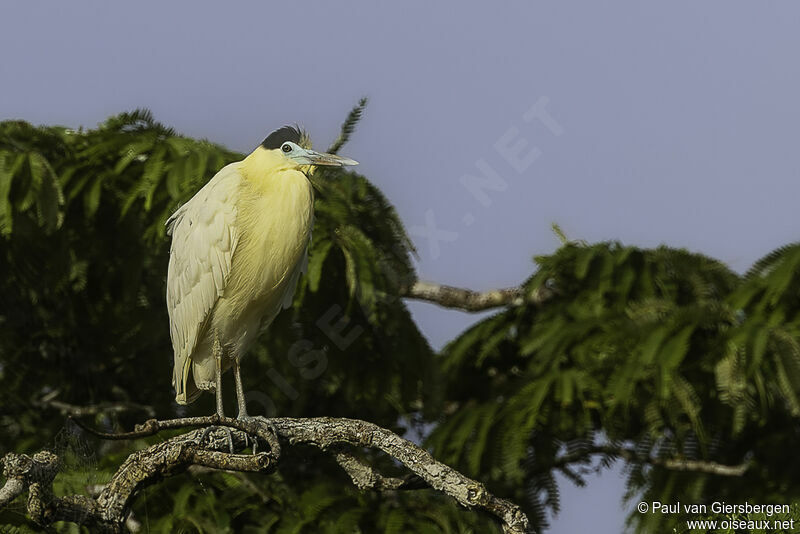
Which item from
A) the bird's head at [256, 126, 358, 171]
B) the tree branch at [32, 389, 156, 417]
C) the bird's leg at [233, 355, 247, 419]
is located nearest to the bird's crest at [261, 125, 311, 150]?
the bird's head at [256, 126, 358, 171]

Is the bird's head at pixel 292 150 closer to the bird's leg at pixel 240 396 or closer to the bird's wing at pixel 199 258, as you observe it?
the bird's wing at pixel 199 258

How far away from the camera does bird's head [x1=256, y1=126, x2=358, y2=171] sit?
6.24m

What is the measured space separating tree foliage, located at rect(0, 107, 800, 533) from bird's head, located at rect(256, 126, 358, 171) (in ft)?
6.04

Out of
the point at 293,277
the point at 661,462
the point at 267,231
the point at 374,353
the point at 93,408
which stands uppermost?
the point at 267,231

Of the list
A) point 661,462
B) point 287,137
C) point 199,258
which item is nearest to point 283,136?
point 287,137

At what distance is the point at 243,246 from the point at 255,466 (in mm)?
1728

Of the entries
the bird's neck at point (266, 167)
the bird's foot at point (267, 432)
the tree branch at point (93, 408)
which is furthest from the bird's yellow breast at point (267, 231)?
the tree branch at point (93, 408)

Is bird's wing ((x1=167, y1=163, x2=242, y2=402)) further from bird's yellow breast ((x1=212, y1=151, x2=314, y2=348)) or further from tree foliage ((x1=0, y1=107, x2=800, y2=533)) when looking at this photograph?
tree foliage ((x1=0, y1=107, x2=800, y2=533))

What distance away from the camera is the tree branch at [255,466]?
4.37 m

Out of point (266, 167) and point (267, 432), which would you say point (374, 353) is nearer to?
point (266, 167)

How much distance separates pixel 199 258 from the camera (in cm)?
632

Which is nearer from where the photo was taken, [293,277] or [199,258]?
[199,258]

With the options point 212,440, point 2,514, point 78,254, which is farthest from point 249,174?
point 78,254

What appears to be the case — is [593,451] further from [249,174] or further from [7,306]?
[7,306]
